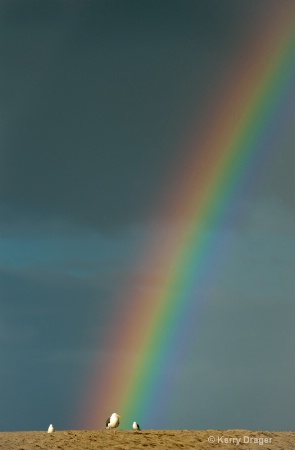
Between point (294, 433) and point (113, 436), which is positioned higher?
point (294, 433)

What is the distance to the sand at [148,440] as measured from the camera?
127 ft

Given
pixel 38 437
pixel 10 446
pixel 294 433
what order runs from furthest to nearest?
pixel 294 433
pixel 38 437
pixel 10 446

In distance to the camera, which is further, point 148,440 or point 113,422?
point 113,422

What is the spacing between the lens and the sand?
3866 centimetres

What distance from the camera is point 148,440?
132 feet

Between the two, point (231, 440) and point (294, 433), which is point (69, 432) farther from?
point (294, 433)

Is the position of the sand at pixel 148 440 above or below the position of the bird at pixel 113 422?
below

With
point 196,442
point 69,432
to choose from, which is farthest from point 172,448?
point 69,432

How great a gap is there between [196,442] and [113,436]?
4.45 metres

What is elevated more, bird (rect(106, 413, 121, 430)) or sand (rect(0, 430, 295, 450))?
bird (rect(106, 413, 121, 430))

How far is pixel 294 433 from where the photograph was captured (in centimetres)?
4453

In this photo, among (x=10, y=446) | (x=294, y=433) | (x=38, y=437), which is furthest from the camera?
(x=294, y=433)

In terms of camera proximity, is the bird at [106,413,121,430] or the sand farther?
the bird at [106,413,121,430]

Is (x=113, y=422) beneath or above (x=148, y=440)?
above
